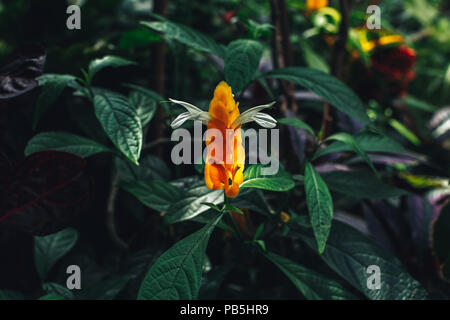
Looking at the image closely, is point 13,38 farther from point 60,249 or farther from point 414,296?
point 414,296

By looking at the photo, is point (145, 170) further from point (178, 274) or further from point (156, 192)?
point (178, 274)

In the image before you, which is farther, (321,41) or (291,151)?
(321,41)

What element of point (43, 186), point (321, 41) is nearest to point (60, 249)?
point (43, 186)

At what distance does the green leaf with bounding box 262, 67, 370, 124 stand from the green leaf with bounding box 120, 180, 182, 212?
1.03ft

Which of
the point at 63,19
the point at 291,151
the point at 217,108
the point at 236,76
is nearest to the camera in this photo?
the point at 217,108

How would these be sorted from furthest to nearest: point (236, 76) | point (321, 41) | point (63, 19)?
point (321, 41) → point (63, 19) → point (236, 76)

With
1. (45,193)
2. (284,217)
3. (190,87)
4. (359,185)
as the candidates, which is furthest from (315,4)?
(45,193)

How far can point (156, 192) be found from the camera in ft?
2.42

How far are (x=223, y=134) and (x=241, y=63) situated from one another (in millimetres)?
185

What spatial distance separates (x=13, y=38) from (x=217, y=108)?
41.9 inches

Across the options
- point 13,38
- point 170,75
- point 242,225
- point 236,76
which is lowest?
point 242,225

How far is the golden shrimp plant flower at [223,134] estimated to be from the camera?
1.72ft

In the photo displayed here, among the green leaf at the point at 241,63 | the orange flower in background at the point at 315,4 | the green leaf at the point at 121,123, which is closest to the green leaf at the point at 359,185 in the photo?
the green leaf at the point at 241,63

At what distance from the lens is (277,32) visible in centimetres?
97
